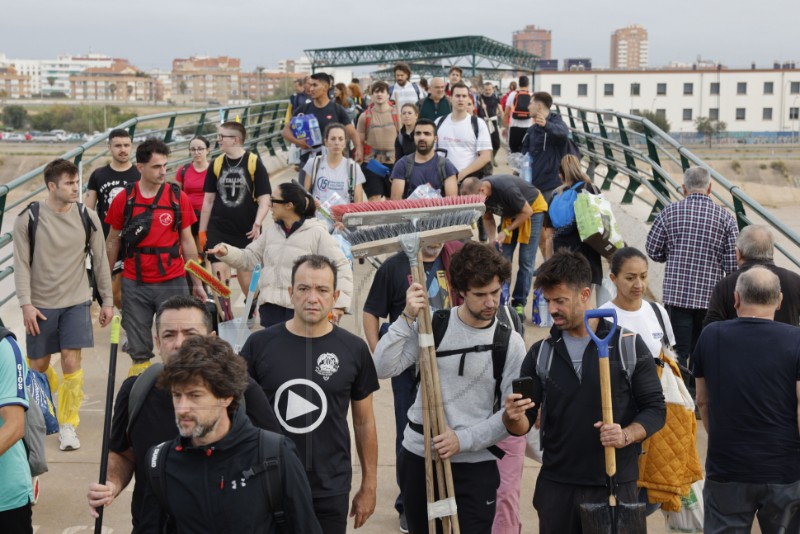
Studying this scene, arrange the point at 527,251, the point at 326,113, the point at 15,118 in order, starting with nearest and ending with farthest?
1. the point at 527,251
2. the point at 326,113
3. the point at 15,118

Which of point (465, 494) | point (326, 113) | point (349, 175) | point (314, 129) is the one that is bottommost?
point (465, 494)

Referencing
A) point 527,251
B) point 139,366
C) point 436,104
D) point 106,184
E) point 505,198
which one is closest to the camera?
point 139,366

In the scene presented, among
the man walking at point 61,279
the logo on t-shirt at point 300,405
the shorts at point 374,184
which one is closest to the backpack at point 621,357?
the logo on t-shirt at point 300,405

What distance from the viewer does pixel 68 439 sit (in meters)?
7.16

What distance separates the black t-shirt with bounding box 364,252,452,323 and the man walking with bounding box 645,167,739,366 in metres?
2.29

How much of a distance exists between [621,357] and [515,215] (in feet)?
15.8

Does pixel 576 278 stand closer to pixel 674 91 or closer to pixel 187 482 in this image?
pixel 187 482

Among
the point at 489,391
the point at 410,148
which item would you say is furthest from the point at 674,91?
the point at 489,391

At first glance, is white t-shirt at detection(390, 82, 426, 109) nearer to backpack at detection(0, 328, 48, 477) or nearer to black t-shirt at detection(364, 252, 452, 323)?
black t-shirt at detection(364, 252, 452, 323)

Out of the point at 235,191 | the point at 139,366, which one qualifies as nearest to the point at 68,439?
the point at 139,366

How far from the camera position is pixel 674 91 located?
106 m

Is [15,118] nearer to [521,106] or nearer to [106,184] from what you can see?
[521,106]

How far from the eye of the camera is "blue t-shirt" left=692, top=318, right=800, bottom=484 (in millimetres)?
4652

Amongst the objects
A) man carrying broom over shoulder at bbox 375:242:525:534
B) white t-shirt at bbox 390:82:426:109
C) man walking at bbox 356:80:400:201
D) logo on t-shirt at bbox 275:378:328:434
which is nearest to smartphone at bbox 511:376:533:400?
man carrying broom over shoulder at bbox 375:242:525:534
